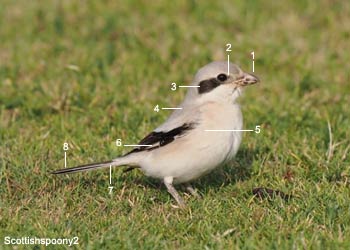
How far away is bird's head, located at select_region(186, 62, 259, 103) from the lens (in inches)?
259

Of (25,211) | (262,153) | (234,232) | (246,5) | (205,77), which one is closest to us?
(234,232)

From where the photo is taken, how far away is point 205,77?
6.60m

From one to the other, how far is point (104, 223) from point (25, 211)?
0.62 metres

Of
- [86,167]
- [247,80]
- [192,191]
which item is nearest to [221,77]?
[247,80]

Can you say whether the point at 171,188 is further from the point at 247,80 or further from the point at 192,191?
the point at 247,80

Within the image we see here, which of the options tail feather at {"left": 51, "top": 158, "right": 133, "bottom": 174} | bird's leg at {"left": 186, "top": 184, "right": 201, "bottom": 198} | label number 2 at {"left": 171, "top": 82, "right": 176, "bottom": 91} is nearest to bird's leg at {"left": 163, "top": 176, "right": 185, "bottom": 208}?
bird's leg at {"left": 186, "top": 184, "right": 201, "bottom": 198}

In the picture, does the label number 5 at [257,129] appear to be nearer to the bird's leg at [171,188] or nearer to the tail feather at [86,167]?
the bird's leg at [171,188]

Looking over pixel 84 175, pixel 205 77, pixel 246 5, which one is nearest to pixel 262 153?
pixel 205 77

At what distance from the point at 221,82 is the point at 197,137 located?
1.79 feet

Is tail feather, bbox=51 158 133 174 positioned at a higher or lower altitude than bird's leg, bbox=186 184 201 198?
higher

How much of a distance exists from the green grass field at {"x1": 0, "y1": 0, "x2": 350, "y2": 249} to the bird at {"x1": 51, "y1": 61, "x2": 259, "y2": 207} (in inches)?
8.0

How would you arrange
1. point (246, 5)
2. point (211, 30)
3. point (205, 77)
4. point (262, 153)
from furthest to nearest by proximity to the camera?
point (246, 5)
point (211, 30)
point (262, 153)
point (205, 77)

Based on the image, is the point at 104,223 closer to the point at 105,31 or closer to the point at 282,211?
the point at 282,211

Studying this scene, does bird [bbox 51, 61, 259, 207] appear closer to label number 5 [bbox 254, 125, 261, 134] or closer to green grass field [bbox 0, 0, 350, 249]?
green grass field [bbox 0, 0, 350, 249]
